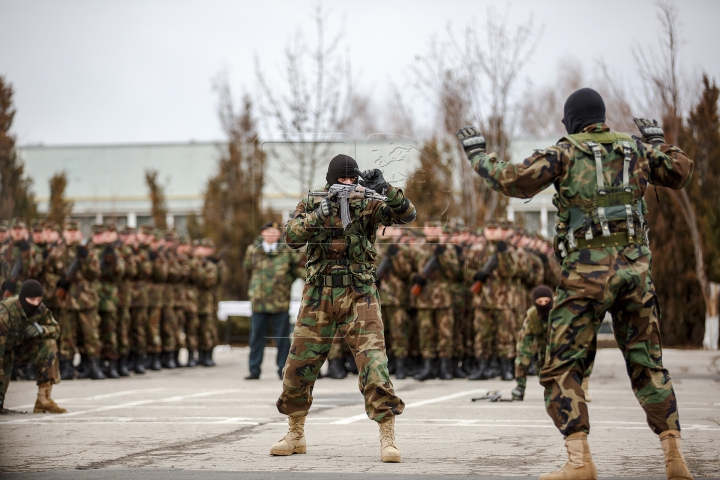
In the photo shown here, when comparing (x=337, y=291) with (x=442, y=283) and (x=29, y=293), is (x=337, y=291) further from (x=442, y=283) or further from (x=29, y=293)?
(x=442, y=283)

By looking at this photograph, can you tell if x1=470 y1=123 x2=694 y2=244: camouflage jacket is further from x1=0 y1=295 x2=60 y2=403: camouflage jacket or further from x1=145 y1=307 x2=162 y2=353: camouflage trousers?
x1=145 y1=307 x2=162 y2=353: camouflage trousers

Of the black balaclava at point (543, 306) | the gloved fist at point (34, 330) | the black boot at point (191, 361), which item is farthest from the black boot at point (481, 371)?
the gloved fist at point (34, 330)

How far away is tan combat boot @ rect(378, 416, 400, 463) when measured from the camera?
673 centimetres

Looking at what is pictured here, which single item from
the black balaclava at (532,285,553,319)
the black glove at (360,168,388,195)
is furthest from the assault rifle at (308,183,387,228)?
→ the black balaclava at (532,285,553,319)

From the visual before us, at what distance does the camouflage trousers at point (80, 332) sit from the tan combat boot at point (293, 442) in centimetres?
857

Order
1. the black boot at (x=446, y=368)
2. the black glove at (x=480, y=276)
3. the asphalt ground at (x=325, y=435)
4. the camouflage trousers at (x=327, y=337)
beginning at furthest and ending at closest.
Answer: the black boot at (x=446, y=368) → the black glove at (x=480, y=276) → the camouflage trousers at (x=327, y=337) → the asphalt ground at (x=325, y=435)

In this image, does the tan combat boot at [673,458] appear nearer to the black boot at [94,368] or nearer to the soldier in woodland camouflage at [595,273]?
the soldier in woodland camouflage at [595,273]

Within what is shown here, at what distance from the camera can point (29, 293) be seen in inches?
405

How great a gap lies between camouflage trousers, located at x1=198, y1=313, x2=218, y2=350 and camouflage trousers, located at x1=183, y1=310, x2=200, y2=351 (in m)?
0.12

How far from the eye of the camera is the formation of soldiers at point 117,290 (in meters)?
14.8

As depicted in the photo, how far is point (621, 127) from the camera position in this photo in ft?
85.6

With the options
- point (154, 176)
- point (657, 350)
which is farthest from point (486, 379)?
point (154, 176)

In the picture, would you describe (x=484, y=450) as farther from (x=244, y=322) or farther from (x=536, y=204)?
(x=536, y=204)

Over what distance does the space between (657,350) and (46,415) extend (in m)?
6.61
